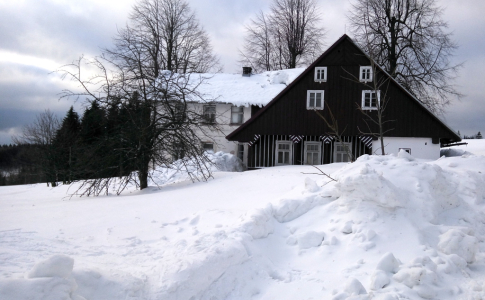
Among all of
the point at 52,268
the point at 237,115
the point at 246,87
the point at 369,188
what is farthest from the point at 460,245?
the point at 246,87

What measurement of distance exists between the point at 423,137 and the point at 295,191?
15512 mm

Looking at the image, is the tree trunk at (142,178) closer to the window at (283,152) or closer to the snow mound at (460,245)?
the snow mound at (460,245)

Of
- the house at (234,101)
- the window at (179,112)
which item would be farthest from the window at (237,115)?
the window at (179,112)

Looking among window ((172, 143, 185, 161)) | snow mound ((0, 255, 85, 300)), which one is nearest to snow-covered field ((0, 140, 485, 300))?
snow mound ((0, 255, 85, 300))

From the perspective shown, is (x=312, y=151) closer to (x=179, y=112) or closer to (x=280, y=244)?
(x=179, y=112)

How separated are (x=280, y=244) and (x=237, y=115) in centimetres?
2239

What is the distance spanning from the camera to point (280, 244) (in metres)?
7.14

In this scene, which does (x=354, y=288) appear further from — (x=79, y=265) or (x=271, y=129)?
(x=271, y=129)

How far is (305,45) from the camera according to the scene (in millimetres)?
41688

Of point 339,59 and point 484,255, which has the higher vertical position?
point 339,59

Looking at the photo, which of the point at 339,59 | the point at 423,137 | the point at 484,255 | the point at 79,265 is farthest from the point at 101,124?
the point at 423,137

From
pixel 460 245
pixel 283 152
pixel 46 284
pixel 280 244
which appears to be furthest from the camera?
pixel 283 152

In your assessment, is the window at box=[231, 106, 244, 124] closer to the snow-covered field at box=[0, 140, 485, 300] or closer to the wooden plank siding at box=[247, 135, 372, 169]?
the wooden plank siding at box=[247, 135, 372, 169]

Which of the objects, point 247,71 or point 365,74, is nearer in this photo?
point 365,74
